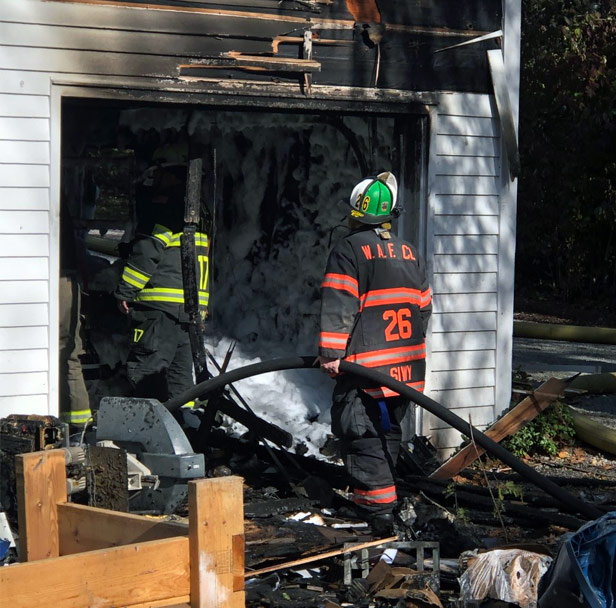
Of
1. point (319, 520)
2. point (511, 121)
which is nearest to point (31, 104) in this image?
point (319, 520)

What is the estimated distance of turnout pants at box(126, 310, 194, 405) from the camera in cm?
776

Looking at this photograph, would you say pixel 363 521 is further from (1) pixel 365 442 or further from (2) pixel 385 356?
(2) pixel 385 356

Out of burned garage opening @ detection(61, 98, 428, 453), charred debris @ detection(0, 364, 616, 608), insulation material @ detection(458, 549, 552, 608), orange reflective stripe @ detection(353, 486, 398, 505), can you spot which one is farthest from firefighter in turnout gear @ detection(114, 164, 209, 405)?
insulation material @ detection(458, 549, 552, 608)

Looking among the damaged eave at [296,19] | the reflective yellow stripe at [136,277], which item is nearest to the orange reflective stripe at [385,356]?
the reflective yellow stripe at [136,277]

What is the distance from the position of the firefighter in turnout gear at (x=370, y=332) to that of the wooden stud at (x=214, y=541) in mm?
3018

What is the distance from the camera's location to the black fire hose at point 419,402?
5.74 meters

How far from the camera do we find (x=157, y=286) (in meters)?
7.73

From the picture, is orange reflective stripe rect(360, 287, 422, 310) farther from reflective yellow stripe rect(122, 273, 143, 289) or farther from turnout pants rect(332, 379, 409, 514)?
reflective yellow stripe rect(122, 273, 143, 289)

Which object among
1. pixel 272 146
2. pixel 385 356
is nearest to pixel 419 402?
pixel 385 356

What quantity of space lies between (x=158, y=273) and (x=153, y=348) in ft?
1.85

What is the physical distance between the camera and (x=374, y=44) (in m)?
7.69

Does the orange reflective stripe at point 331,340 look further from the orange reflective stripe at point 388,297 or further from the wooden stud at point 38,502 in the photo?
the wooden stud at point 38,502

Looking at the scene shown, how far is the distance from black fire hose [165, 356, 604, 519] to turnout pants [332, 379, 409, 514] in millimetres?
202

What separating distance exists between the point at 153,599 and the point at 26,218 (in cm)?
436
